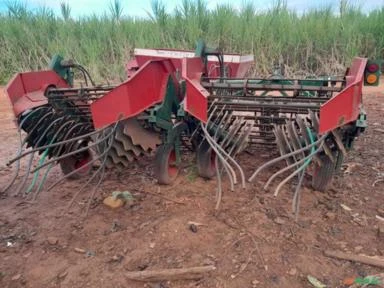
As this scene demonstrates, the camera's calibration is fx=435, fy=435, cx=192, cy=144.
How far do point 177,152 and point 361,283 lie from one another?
1.50 meters

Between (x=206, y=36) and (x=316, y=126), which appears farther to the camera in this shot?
(x=206, y=36)

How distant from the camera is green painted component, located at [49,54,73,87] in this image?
11.3 feet

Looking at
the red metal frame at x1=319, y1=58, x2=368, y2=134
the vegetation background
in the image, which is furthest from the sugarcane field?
the vegetation background

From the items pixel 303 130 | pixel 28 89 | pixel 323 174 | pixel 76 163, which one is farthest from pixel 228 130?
pixel 28 89

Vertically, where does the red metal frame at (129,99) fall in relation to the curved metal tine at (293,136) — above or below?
above

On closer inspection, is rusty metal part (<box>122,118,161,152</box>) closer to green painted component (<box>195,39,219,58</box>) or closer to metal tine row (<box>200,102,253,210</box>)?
metal tine row (<box>200,102,253,210</box>)

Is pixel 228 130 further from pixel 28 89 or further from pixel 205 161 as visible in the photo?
pixel 28 89

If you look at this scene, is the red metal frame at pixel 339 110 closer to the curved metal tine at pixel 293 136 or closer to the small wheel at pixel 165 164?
the curved metal tine at pixel 293 136

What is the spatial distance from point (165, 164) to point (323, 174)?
102cm

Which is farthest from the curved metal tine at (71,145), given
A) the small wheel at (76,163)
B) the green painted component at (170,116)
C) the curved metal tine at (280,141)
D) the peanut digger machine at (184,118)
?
the curved metal tine at (280,141)

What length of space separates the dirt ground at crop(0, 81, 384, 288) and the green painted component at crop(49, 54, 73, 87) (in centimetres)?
92

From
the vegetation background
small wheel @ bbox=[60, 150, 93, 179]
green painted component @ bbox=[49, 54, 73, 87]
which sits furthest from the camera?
the vegetation background

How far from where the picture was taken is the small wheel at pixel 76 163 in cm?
329

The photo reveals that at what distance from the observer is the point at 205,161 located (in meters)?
2.96
